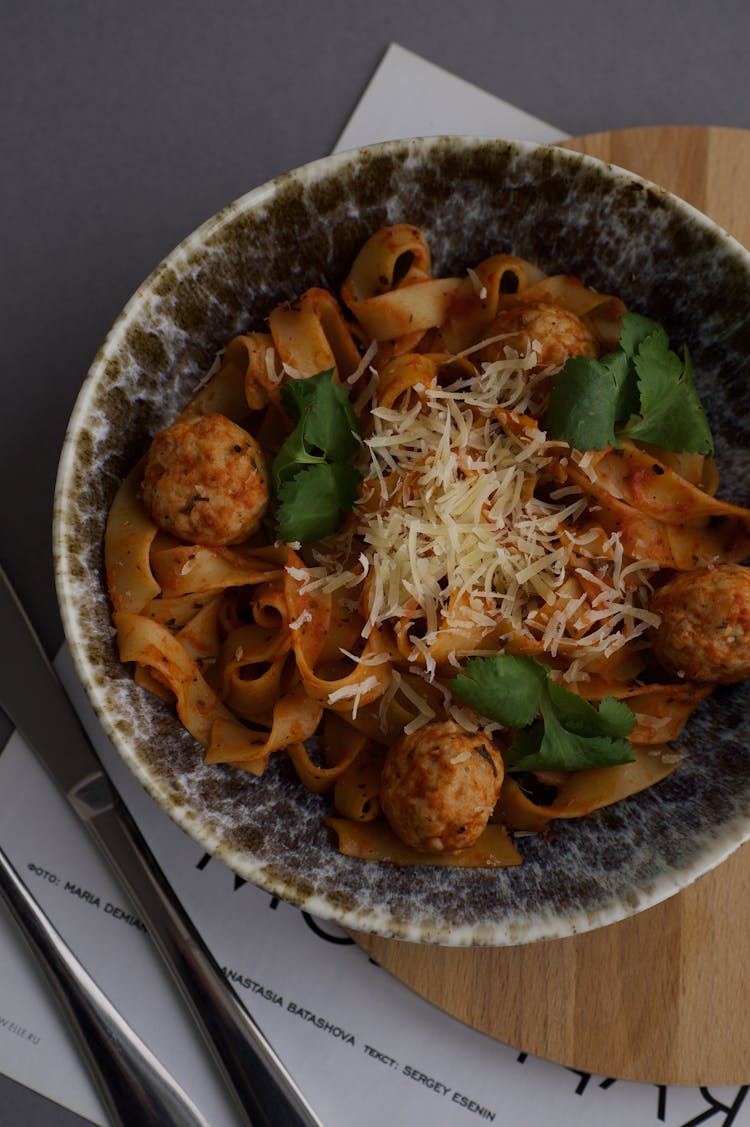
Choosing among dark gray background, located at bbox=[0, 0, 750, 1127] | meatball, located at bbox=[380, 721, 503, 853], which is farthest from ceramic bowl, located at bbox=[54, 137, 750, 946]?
dark gray background, located at bbox=[0, 0, 750, 1127]

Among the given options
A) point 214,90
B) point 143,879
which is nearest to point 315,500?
point 143,879

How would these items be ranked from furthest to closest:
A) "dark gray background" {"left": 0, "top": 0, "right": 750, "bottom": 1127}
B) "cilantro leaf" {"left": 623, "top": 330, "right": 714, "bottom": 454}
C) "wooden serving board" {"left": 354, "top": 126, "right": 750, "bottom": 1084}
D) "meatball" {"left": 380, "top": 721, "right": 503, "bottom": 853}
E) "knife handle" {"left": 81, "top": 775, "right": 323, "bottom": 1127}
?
"dark gray background" {"left": 0, "top": 0, "right": 750, "bottom": 1127} < "knife handle" {"left": 81, "top": 775, "right": 323, "bottom": 1127} < "wooden serving board" {"left": 354, "top": 126, "right": 750, "bottom": 1084} < "cilantro leaf" {"left": 623, "top": 330, "right": 714, "bottom": 454} < "meatball" {"left": 380, "top": 721, "right": 503, "bottom": 853}

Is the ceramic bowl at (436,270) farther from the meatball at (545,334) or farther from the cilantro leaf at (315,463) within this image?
the cilantro leaf at (315,463)

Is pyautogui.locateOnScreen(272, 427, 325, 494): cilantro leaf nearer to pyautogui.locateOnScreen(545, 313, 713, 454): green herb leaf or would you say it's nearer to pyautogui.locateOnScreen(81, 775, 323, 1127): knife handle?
pyautogui.locateOnScreen(545, 313, 713, 454): green herb leaf

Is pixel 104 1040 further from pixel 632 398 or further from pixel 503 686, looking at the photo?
pixel 632 398

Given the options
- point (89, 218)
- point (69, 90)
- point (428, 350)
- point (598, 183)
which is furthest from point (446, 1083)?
point (69, 90)

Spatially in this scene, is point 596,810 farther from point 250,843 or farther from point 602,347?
point 602,347

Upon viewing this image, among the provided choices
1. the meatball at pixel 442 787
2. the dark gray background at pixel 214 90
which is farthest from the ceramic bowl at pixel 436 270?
the dark gray background at pixel 214 90
